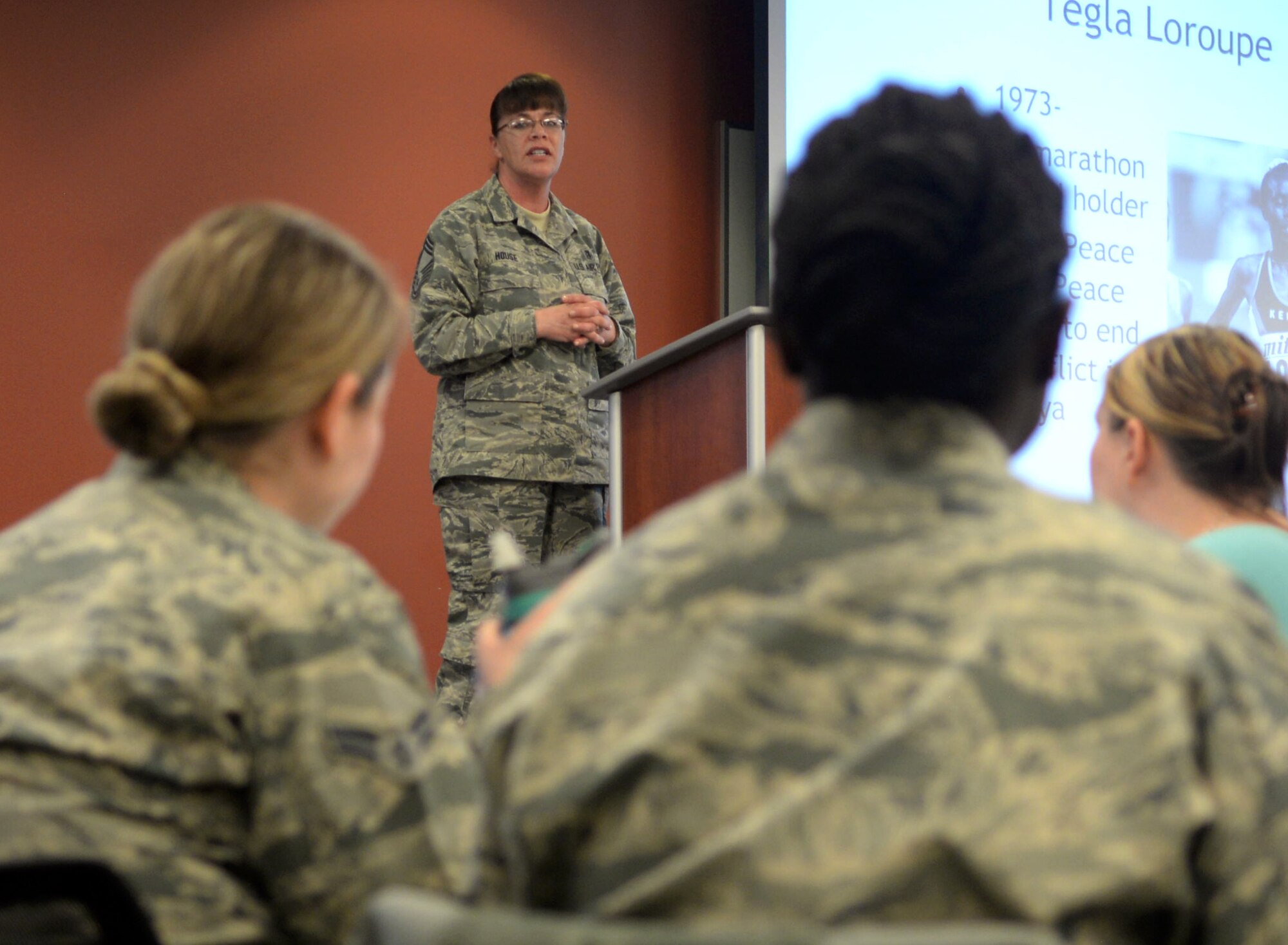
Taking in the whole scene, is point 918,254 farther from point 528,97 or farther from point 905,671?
point 528,97

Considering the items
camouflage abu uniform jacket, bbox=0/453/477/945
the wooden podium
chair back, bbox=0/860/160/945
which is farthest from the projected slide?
chair back, bbox=0/860/160/945

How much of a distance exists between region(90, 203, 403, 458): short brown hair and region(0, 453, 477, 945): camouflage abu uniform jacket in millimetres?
73

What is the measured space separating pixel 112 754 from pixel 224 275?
0.36 m

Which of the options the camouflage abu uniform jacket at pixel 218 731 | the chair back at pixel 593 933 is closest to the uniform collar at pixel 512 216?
the camouflage abu uniform jacket at pixel 218 731

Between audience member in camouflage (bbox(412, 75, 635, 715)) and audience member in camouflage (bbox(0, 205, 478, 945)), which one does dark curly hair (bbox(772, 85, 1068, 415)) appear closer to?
audience member in camouflage (bbox(0, 205, 478, 945))

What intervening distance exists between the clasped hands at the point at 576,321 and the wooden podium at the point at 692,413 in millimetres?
146

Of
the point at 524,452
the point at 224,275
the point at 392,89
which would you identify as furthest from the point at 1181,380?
the point at 392,89

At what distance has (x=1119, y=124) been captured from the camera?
4.07 m

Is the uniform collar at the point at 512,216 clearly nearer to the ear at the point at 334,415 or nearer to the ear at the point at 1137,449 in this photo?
the ear at the point at 1137,449

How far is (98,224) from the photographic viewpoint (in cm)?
385

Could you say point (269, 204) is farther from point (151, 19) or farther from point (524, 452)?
point (151, 19)

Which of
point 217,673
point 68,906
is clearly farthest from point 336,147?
point 68,906

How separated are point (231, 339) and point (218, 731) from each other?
29 cm

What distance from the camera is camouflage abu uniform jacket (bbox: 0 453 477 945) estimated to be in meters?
0.90
